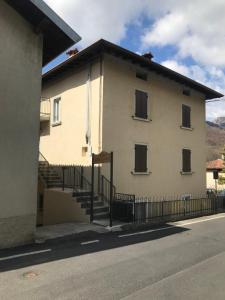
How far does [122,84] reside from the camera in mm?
15312

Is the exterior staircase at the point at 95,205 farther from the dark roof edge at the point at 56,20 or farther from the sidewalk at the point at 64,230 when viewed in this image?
the dark roof edge at the point at 56,20

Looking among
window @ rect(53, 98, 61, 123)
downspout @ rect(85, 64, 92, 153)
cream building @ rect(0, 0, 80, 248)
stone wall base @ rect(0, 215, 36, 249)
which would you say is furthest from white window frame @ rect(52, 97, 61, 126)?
stone wall base @ rect(0, 215, 36, 249)

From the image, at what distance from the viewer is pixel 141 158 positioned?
15.9 metres

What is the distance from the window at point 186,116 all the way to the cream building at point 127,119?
0.06 meters

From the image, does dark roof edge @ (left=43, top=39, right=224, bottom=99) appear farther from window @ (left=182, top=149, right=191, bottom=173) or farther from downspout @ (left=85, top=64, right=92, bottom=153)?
window @ (left=182, top=149, right=191, bottom=173)

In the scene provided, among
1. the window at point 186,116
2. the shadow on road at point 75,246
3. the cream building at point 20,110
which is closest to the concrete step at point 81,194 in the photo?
the shadow on road at point 75,246

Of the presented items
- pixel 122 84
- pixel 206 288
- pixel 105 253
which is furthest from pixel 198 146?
pixel 206 288

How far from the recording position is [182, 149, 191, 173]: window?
18.6 meters

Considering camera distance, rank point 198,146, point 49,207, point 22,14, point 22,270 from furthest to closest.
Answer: point 198,146
point 49,207
point 22,14
point 22,270

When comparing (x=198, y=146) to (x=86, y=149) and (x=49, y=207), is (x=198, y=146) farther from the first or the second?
(x=49, y=207)

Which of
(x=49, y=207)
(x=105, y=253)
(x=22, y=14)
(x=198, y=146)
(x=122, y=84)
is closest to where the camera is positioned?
(x=105, y=253)

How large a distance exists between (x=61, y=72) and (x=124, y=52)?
398 cm

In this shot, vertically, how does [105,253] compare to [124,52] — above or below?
below

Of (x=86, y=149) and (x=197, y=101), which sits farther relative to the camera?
(x=197, y=101)
